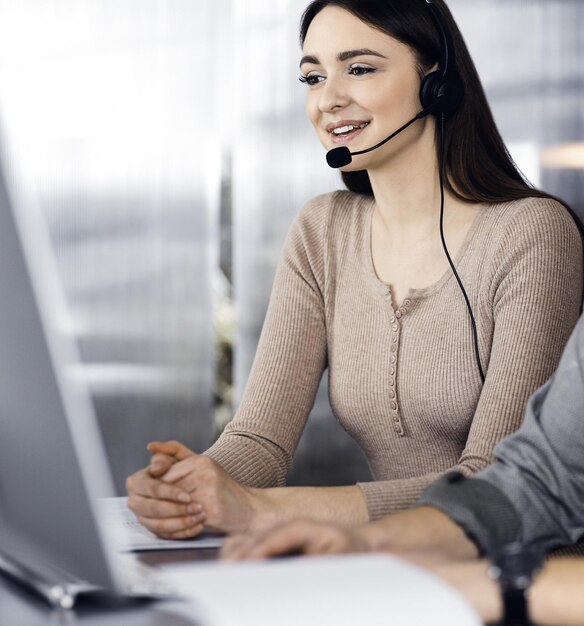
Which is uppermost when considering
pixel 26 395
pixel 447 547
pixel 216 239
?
pixel 26 395

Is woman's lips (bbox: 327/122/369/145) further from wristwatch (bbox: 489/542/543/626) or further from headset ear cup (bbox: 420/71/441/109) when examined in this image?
wristwatch (bbox: 489/542/543/626)

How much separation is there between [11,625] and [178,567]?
131 mm

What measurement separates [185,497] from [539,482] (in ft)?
1.26

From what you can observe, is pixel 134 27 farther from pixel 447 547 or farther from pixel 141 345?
pixel 447 547

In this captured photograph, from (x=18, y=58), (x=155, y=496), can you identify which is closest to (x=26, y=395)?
(x=155, y=496)

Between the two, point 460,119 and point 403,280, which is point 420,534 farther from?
point 460,119

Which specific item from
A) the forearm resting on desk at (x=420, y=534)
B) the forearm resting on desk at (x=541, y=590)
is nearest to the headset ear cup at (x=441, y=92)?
the forearm resting on desk at (x=420, y=534)

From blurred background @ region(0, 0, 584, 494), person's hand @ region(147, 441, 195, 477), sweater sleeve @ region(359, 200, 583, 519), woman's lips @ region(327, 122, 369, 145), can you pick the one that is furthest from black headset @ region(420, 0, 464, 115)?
blurred background @ region(0, 0, 584, 494)

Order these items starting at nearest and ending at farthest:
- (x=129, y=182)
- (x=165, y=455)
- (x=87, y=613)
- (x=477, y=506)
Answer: (x=87, y=613), (x=477, y=506), (x=165, y=455), (x=129, y=182)

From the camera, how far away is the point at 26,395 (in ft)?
1.88

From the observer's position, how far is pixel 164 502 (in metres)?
1.03

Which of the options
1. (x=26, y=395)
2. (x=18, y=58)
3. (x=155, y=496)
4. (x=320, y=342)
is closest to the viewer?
(x=26, y=395)

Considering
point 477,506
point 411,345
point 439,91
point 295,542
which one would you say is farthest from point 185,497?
point 439,91

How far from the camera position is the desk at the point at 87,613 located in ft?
1.95
